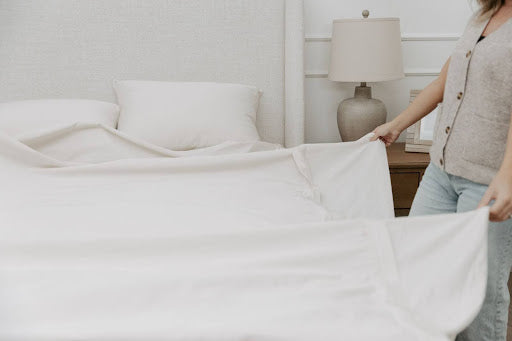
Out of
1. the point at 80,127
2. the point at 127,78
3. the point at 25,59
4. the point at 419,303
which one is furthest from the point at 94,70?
the point at 419,303

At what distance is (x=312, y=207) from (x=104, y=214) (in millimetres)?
646

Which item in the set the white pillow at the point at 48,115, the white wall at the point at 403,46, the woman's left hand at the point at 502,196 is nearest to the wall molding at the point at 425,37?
the white wall at the point at 403,46

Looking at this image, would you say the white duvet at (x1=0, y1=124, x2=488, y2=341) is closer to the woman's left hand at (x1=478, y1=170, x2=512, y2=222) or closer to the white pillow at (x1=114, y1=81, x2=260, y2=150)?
the woman's left hand at (x1=478, y1=170, x2=512, y2=222)

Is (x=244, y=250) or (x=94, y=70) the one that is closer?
(x=244, y=250)

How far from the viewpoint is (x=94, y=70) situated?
2605 mm

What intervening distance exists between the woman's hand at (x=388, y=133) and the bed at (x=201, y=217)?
0.09 ft

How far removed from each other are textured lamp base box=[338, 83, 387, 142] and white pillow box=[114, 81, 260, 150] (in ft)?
1.67

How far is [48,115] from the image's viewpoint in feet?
Result: 7.38

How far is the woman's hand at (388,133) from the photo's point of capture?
66.6 inches

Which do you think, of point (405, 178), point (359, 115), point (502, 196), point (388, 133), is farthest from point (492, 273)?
point (359, 115)

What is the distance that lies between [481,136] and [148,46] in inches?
71.0

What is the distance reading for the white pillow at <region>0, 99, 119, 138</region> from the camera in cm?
217

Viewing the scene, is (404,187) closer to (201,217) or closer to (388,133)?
(388,133)

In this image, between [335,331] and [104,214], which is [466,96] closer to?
[335,331]
